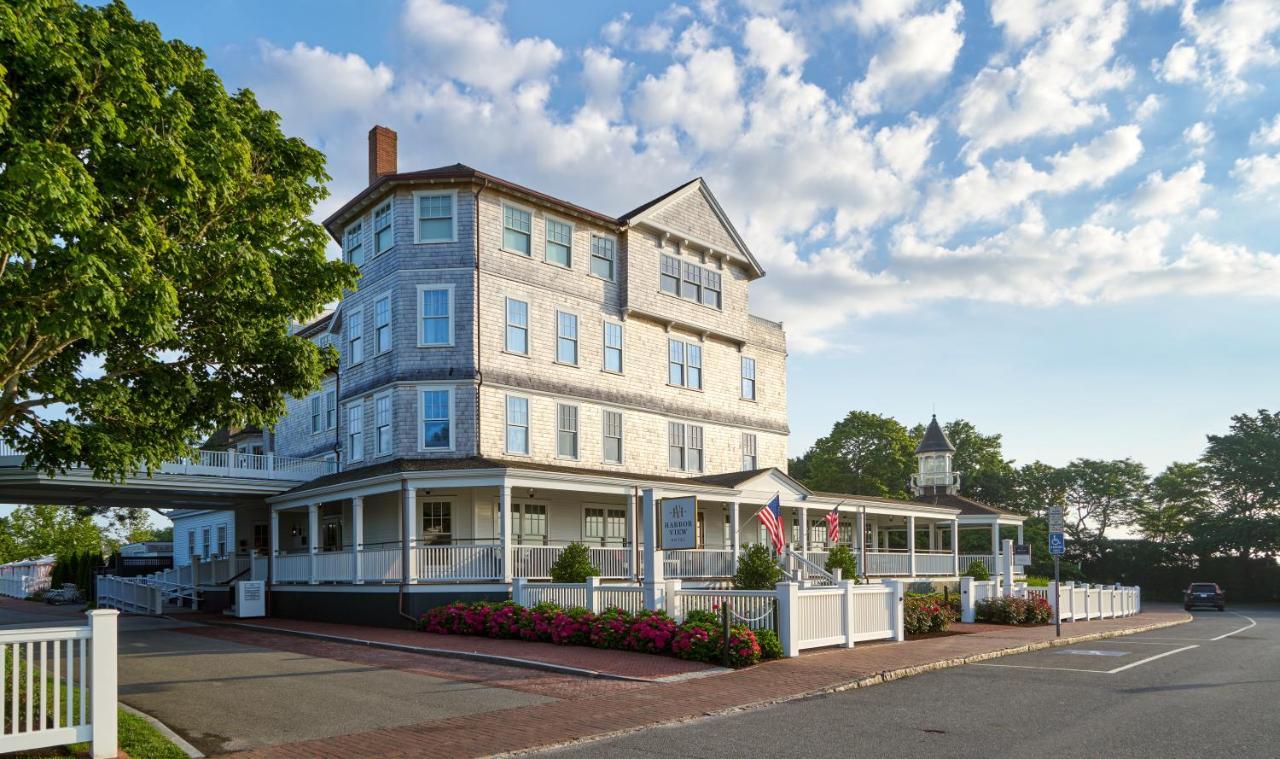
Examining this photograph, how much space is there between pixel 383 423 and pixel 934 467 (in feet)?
88.9

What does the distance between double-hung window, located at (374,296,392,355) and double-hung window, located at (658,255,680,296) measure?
9.24m

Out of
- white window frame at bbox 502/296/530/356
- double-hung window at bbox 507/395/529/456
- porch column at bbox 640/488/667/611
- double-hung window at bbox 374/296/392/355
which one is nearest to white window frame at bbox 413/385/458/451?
double-hung window at bbox 507/395/529/456

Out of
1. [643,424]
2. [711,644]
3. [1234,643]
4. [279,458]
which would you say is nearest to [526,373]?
[643,424]

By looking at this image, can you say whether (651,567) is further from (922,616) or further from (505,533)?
(922,616)

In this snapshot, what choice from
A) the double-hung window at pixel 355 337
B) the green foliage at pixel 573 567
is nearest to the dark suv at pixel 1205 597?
the green foliage at pixel 573 567

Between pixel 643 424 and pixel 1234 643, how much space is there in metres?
17.3

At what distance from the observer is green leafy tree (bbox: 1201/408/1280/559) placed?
5778cm

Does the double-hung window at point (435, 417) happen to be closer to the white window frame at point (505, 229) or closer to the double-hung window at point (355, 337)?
the double-hung window at point (355, 337)

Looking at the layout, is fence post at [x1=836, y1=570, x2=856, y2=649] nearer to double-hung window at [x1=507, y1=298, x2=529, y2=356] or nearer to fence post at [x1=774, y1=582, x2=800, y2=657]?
fence post at [x1=774, y1=582, x2=800, y2=657]

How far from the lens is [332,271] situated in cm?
1416

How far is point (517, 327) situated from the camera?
2914 centimetres

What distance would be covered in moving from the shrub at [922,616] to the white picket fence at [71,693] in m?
16.5

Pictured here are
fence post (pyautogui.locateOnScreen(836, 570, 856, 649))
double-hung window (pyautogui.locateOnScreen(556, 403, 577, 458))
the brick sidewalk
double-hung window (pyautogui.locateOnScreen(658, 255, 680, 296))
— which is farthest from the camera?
double-hung window (pyautogui.locateOnScreen(658, 255, 680, 296))

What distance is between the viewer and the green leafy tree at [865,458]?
63.9 metres
